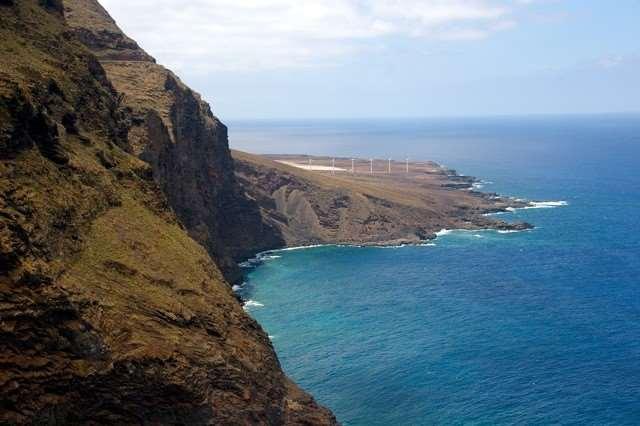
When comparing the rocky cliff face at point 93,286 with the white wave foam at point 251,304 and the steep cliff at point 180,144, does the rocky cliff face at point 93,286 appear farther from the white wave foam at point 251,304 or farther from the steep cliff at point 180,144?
the white wave foam at point 251,304

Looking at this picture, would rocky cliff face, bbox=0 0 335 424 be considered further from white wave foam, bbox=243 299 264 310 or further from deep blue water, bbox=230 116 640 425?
white wave foam, bbox=243 299 264 310

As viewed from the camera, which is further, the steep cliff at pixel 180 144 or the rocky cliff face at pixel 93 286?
the steep cliff at pixel 180 144

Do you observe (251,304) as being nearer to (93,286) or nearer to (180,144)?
(180,144)

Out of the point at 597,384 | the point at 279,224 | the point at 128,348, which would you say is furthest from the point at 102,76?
the point at 279,224

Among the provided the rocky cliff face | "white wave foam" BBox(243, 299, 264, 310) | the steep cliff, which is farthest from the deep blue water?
the rocky cliff face

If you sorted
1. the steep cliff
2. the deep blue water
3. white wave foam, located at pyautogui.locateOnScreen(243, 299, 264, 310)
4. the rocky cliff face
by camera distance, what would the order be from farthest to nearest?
white wave foam, located at pyautogui.locateOnScreen(243, 299, 264, 310)
the steep cliff
the deep blue water
the rocky cliff face

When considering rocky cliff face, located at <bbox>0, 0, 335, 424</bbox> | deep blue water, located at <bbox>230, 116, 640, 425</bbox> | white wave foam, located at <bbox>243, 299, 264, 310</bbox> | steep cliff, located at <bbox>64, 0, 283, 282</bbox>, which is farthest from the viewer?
white wave foam, located at <bbox>243, 299, 264, 310</bbox>

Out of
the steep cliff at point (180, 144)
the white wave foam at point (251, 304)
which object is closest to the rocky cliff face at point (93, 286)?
the steep cliff at point (180, 144)
